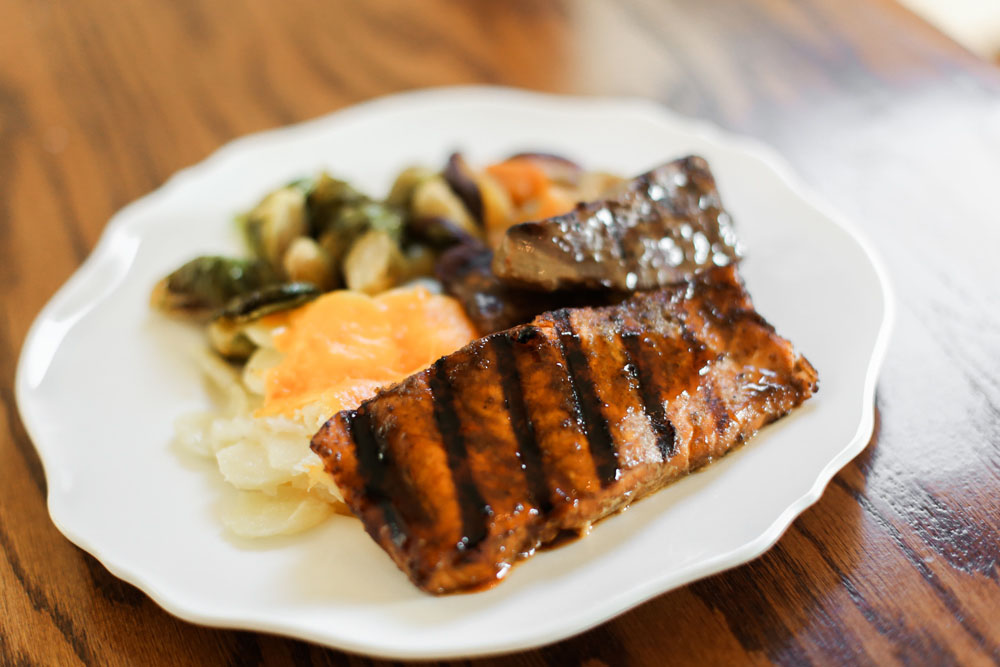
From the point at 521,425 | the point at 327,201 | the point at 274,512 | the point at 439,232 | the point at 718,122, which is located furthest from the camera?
the point at 718,122

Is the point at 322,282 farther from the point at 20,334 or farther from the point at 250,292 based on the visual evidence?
the point at 20,334

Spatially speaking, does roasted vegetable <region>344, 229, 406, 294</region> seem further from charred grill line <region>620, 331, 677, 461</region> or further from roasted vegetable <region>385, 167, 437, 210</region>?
charred grill line <region>620, 331, 677, 461</region>

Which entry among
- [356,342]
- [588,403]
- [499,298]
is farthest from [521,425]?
[356,342]

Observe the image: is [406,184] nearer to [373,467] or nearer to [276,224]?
[276,224]

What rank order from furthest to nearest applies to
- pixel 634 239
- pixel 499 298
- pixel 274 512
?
pixel 499 298
pixel 634 239
pixel 274 512

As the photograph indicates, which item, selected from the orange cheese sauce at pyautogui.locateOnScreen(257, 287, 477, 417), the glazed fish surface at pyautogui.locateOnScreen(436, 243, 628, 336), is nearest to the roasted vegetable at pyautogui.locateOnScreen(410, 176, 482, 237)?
the glazed fish surface at pyautogui.locateOnScreen(436, 243, 628, 336)

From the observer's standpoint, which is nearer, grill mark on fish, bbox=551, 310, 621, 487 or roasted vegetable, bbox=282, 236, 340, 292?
grill mark on fish, bbox=551, 310, 621, 487
